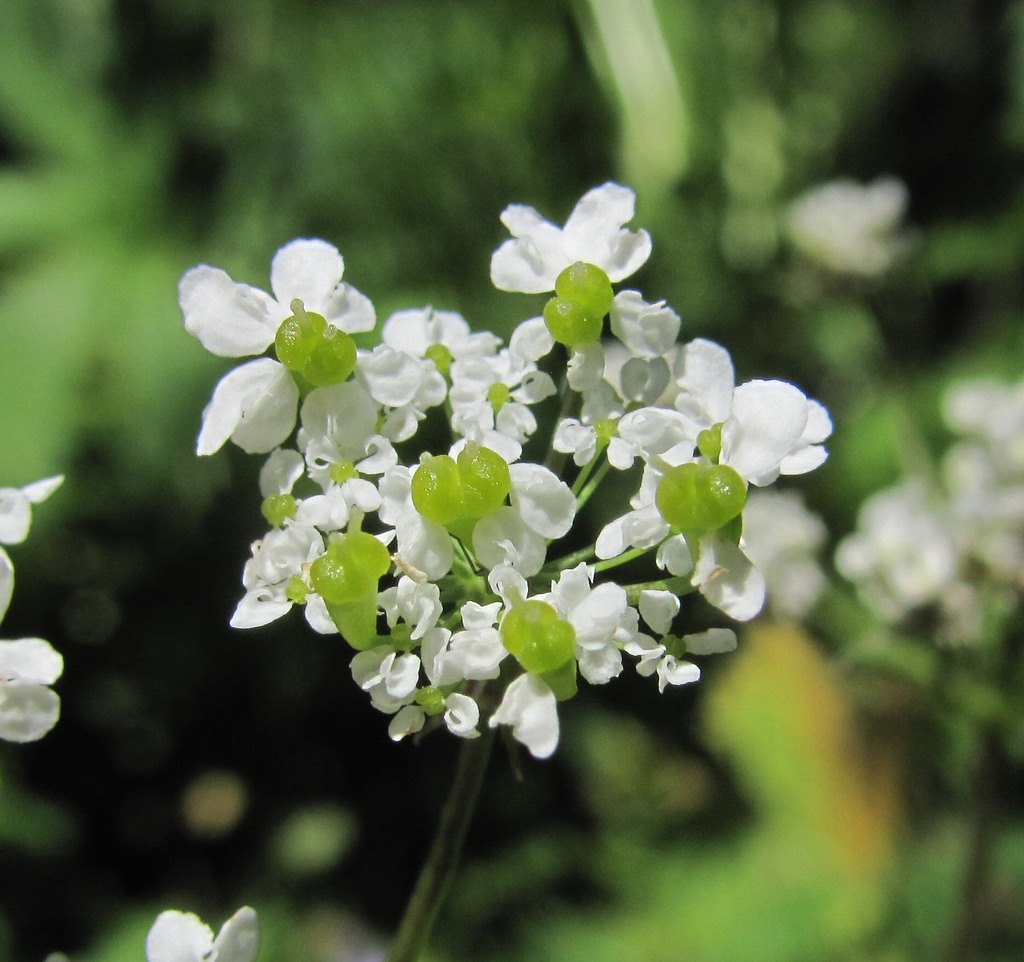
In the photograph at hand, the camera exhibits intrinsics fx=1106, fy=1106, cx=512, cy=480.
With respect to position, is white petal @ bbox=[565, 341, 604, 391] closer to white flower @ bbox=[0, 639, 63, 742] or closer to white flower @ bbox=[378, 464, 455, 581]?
white flower @ bbox=[378, 464, 455, 581]

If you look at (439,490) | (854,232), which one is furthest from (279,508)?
(854,232)

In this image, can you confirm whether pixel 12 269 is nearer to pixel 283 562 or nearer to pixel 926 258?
pixel 283 562

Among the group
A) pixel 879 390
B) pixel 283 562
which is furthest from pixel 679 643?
pixel 879 390

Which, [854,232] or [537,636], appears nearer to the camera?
[537,636]

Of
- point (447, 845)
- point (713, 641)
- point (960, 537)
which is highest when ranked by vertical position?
point (713, 641)

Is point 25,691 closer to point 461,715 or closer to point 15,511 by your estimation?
point 15,511

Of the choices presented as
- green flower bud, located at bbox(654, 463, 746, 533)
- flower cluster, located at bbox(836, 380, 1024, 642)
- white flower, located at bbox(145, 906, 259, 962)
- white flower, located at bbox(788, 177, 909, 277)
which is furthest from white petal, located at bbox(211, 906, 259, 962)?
white flower, located at bbox(788, 177, 909, 277)

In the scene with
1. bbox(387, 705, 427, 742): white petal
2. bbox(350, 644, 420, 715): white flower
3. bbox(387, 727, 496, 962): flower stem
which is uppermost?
bbox(350, 644, 420, 715): white flower
